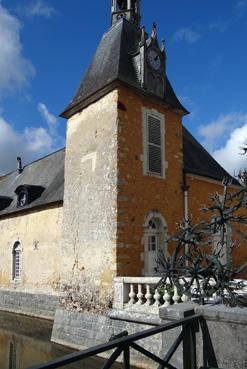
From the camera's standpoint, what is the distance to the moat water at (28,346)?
26.8 ft

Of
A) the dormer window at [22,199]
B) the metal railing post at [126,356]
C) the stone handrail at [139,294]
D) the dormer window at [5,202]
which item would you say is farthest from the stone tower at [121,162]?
the dormer window at [5,202]

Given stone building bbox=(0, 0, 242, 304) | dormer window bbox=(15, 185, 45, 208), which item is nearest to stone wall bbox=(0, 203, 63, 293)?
stone building bbox=(0, 0, 242, 304)

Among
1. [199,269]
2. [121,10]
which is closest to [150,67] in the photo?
[121,10]

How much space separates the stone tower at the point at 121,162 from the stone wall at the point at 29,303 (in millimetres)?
2333

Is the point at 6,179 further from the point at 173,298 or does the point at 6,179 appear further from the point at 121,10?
the point at 173,298

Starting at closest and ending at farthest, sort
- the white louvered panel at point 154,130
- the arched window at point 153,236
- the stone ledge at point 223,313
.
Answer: the stone ledge at point 223,313 → the arched window at point 153,236 → the white louvered panel at point 154,130

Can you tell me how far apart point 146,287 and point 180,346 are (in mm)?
5240

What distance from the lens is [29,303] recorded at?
13.4 m

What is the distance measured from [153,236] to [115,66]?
5270 mm

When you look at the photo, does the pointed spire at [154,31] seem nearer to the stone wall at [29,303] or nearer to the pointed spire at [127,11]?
the pointed spire at [127,11]

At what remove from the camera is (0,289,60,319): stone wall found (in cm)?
1230

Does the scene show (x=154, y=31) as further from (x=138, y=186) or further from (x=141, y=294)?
(x=141, y=294)

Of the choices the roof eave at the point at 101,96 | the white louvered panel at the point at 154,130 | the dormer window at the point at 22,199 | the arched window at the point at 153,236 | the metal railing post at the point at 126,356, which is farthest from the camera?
the dormer window at the point at 22,199

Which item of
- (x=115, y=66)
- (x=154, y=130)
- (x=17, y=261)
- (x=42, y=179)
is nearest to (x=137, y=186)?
(x=154, y=130)
